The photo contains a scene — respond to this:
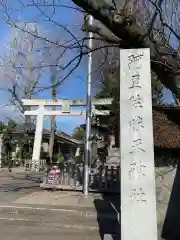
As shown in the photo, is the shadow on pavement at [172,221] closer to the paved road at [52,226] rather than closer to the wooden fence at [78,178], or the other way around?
the paved road at [52,226]

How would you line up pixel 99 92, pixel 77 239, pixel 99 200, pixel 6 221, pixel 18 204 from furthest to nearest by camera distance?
pixel 99 92 → pixel 99 200 → pixel 18 204 → pixel 6 221 → pixel 77 239

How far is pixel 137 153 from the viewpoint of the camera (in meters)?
5.29

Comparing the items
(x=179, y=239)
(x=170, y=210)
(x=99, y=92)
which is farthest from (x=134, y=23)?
(x=99, y=92)

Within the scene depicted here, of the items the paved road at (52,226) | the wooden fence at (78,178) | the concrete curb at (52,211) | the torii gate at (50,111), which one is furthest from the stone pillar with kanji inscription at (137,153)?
the torii gate at (50,111)

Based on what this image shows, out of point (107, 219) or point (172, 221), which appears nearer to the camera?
point (172, 221)

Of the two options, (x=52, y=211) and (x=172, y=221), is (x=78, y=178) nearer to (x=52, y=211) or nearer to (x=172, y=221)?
(x=52, y=211)

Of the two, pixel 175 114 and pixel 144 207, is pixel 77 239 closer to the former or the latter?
pixel 144 207

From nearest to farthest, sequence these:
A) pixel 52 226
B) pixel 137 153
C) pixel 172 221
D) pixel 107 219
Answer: pixel 137 153 < pixel 172 221 < pixel 52 226 < pixel 107 219

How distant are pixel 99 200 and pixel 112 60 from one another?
4.80 meters

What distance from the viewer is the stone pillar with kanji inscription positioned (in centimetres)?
518

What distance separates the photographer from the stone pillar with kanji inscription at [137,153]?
5180 mm

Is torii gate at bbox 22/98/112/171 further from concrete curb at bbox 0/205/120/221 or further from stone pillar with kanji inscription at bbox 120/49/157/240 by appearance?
stone pillar with kanji inscription at bbox 120/49/157/240

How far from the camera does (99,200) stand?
11.2 m

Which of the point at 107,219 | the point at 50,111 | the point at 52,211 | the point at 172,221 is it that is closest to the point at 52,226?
the point at 52,211
